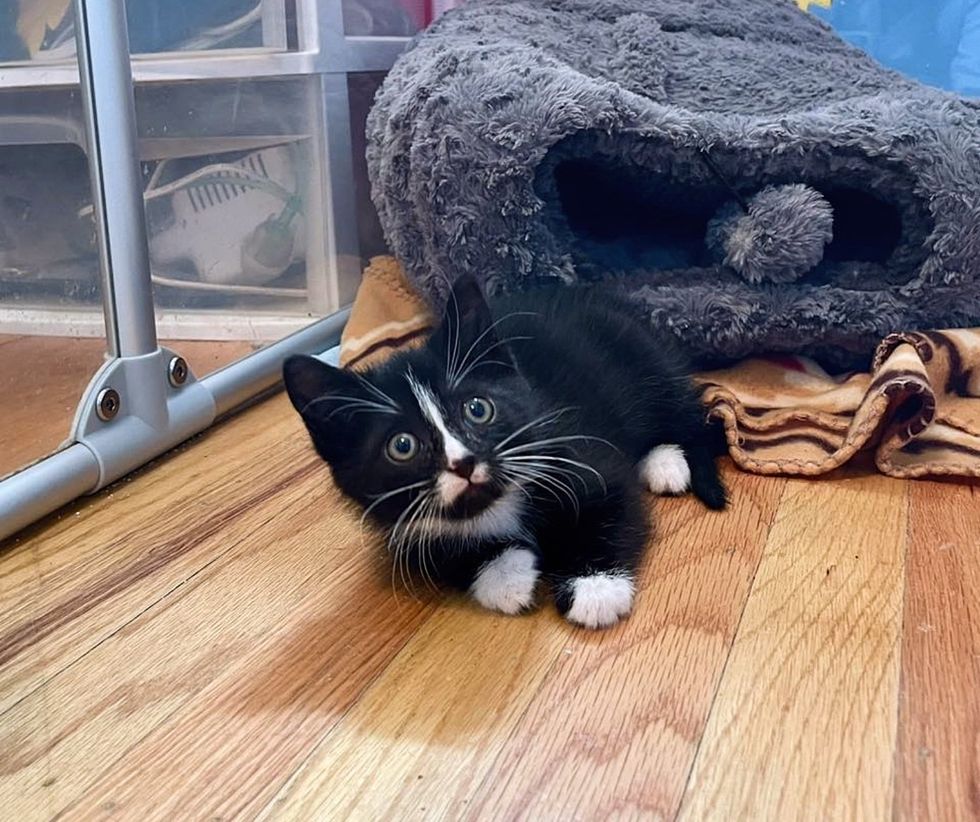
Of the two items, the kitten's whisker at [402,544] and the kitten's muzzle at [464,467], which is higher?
the kitten's muzzle at [464,467]

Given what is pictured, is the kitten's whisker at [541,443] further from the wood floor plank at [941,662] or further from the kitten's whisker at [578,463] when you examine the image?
the wood floor plank at [941,662]

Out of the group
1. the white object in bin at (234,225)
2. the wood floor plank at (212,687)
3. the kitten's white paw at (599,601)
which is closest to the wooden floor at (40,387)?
the white object in bin at (234,225)

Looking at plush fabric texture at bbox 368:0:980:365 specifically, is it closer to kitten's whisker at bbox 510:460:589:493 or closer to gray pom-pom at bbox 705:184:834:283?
gray pom-pom at bbox 705:184:834:283

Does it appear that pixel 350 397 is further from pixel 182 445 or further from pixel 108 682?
pixel 182 445

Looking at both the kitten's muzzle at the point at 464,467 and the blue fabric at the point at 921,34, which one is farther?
the blue fabric at the point at 921,34

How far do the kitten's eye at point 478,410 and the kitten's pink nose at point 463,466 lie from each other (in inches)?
3.1

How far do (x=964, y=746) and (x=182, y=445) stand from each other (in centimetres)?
124

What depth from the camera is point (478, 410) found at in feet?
3.68

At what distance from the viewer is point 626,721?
0.89m

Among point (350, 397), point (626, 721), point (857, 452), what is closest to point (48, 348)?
point (350, 397)

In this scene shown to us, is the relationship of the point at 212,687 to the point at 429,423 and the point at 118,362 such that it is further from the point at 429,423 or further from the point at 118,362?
the point at 118,362

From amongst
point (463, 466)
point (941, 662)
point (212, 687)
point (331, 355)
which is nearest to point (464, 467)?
point (463, 466)

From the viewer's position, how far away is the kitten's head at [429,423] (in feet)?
3.50

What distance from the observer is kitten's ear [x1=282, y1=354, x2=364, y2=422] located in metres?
1.08
